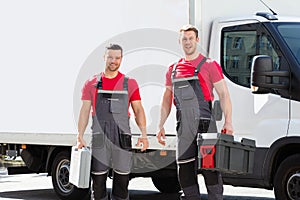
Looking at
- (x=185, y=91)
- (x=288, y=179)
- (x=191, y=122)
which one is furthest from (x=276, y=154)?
(x=185, y=91)

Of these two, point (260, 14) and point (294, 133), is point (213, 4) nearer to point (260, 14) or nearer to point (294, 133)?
point (260, 14)

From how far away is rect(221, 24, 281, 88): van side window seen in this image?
9328mm

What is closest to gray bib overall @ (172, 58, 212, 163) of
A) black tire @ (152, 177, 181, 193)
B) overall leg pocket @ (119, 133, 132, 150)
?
overall leg pocket @ (119, 133, 132, 150)

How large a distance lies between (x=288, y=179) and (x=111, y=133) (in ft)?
7.01

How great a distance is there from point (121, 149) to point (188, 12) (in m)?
2.20

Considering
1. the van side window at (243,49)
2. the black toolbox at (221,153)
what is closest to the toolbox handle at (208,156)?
the black toolbox at (221,153)

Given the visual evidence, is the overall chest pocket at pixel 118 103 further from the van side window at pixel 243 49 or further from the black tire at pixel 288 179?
the black tire at pixel 288 179

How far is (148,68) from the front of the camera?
9852mm

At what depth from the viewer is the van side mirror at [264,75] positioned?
341 inches

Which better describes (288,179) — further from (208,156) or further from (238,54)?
(208,156)

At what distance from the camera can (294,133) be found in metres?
8.97

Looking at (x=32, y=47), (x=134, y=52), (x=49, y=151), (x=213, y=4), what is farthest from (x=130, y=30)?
(x=49, y=151)

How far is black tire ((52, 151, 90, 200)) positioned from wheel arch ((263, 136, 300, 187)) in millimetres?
3014

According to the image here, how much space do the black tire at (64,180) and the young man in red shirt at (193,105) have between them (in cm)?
344
